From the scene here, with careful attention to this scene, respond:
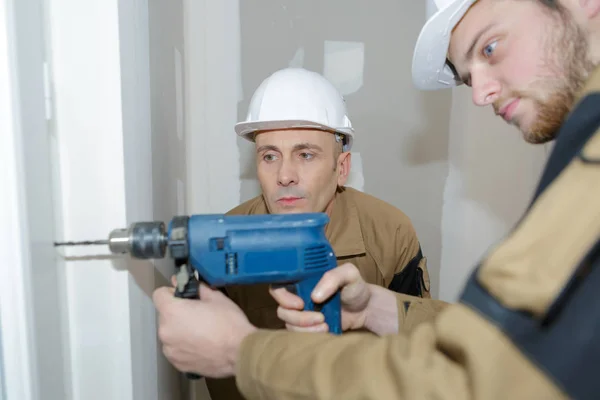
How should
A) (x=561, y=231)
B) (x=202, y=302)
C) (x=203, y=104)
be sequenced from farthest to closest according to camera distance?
1. (x=203, y=104)
2. (x=202, y=302)
3. (x=561, y=231)

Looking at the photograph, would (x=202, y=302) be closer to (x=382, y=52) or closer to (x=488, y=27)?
(x=488, y=27)

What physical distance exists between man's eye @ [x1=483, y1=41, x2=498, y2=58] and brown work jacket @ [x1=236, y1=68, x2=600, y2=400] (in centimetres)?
39

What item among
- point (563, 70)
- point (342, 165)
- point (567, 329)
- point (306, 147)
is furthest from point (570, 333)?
point (342, 165)

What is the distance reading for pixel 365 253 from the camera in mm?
1204

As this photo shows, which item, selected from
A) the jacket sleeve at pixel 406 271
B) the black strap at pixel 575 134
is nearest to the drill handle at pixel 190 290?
the black strap at pixel 575 134

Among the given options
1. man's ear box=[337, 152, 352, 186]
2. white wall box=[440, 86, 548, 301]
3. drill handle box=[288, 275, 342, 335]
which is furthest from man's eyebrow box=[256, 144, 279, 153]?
white wall box=[440, 86, 548, 301]

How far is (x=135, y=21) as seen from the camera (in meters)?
0.81

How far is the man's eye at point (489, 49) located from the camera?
2.59 feet

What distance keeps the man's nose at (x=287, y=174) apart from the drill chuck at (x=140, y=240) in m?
0.44

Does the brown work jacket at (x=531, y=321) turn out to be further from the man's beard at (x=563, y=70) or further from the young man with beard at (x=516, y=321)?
the man's beard at (x=563, y=70)

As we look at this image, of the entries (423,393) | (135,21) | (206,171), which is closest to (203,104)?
(206,171)

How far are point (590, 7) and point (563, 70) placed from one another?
0.36 feet

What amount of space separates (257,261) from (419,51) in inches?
25.7

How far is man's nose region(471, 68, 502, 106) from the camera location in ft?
2.73
